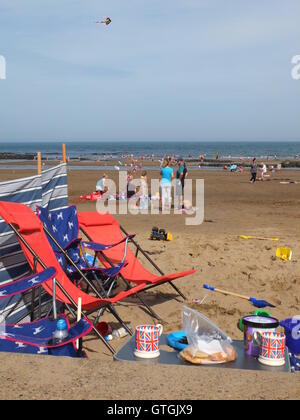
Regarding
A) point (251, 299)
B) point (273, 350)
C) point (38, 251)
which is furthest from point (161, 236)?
point (273, 350)

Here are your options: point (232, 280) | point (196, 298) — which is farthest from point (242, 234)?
point (196, 298)

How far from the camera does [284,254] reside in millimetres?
7574

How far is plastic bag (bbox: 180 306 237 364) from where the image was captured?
8.80 ft

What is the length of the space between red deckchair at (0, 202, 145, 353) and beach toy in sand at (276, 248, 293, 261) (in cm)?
334

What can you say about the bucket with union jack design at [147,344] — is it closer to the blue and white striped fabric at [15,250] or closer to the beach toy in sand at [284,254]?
the blue and white striped fabric at [15,250]

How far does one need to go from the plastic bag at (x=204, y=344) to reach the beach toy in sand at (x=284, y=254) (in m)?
4.89

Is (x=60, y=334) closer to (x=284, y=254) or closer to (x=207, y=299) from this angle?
(x=207, y=299)

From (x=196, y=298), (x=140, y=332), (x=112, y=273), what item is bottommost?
(x=196, y=298)

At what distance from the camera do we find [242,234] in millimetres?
9938

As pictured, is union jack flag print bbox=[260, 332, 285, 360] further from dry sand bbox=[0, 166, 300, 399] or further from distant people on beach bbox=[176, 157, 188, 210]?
distant people on beach bbox=[176, 157, 188, 210]

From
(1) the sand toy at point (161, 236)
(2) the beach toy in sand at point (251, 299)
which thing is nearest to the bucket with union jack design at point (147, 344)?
(2) the beach toy in sand at point (251, 299)

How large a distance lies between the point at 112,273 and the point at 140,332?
2.64m

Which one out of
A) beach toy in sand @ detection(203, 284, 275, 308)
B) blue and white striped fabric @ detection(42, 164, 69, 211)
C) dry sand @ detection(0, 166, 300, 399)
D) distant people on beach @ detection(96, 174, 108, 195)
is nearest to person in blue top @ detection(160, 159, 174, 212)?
dry sand @ detection(0, 166, 300, 399)
